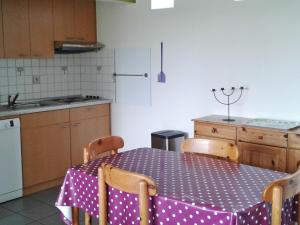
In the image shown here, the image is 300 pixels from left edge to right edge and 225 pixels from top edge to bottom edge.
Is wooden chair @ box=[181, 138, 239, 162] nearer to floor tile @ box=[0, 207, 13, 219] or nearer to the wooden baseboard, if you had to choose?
floor tile @ box=[0, 207, 13, 219]

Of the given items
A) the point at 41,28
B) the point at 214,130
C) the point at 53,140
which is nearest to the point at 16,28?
the point at 41,28

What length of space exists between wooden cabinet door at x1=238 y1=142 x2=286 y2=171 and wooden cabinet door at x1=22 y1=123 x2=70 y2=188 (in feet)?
6.64

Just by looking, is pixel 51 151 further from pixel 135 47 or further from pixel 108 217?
pixel 108 217

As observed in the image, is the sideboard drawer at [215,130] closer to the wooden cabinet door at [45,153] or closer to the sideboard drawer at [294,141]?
the sideboard drawer at [294,141]

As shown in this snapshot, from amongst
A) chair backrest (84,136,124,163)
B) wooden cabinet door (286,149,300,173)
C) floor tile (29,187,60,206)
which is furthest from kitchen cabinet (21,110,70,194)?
wooden cabinet door (286,149,300,173)

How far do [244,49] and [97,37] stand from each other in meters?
2.07

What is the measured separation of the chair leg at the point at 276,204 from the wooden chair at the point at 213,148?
75cm

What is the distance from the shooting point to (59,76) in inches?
190

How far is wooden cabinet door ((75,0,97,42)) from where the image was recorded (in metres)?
4.60

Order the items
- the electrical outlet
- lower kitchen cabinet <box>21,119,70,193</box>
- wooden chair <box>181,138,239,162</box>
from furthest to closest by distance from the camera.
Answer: the electrical outlet
lower kitchen cabinet <box>21,119,70,193</box>
wooden chair <box>181,138,239,162</box>

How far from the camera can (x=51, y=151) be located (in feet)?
13.7

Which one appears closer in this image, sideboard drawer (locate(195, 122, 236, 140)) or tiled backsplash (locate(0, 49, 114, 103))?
sideboard drawer (locate(195, 122, 236, 140))

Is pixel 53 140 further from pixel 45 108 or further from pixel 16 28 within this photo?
pixel 16 28

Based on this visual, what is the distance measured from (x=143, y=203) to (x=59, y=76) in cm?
338
